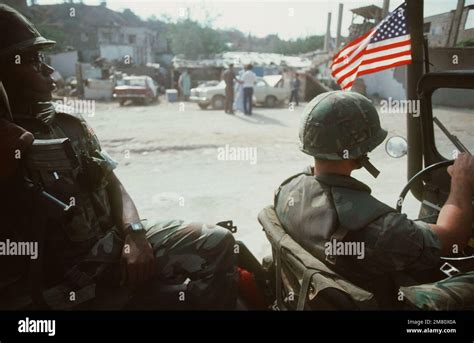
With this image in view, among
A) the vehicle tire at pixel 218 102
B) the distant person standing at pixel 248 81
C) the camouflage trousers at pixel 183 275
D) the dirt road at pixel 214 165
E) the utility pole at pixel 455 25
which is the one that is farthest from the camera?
the vehicle tire at pixel 218 102

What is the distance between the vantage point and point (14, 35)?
6.76ft

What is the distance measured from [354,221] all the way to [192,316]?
93cm

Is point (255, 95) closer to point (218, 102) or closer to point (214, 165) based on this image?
point (218, 102)

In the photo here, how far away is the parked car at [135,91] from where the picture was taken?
1817 cm

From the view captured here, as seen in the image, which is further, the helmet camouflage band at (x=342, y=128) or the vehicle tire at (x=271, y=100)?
the vehicle tire at (x=271, y=100)

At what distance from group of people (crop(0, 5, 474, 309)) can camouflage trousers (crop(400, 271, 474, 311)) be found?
2 cm

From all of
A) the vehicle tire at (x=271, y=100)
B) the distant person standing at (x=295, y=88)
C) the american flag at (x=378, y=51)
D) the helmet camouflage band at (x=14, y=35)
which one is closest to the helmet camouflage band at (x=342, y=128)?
the helmet camouflage band at (x=14, y=35)

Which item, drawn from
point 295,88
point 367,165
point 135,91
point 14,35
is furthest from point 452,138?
point 135,91

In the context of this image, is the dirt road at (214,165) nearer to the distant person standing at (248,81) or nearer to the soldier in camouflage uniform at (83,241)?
the distant person standing at (248,81)

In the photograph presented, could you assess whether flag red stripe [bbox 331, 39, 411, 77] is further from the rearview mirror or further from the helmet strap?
the helmet strap

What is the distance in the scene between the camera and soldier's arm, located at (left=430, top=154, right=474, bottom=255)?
1725 mm

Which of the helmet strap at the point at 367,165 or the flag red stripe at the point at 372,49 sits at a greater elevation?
the flag red stripe at the point at 372,49

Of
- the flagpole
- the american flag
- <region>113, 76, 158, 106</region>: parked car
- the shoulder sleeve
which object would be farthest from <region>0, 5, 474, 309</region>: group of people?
<region>113, 76, 158, 106</region>: parked car

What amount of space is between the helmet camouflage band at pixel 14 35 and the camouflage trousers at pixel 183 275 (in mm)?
1139
